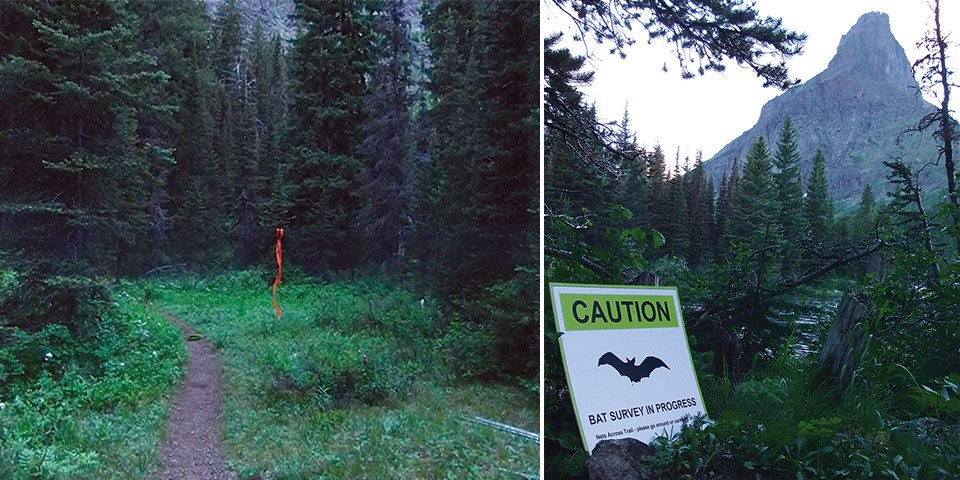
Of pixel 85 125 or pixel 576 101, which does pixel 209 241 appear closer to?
pixel 85 125

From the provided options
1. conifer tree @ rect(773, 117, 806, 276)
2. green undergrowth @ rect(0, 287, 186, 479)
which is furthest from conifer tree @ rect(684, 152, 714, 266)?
green undergrowth @ rect(0, 287, 186, 479)

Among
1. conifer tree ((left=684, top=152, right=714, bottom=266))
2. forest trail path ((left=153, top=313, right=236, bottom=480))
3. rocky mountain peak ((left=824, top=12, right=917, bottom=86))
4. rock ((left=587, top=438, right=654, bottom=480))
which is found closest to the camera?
rock ((left=587, top=438, right=654, bottom=480))

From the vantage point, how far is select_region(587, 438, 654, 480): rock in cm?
137

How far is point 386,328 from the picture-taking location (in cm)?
175

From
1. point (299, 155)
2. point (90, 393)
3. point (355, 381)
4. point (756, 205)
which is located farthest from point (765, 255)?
point (90, 393)

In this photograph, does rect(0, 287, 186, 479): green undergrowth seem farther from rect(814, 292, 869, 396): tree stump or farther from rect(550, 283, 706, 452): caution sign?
rect(814, 292, 869, 396): tree stump

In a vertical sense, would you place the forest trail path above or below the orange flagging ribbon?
below

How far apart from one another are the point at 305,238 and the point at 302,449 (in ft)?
1.98

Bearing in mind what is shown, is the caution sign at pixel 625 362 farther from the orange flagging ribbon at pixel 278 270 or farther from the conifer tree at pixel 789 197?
the orange flagging ribbon at pixel 278 270

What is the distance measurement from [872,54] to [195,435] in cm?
222

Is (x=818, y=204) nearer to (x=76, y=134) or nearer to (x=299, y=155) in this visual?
(x=299, y=155)

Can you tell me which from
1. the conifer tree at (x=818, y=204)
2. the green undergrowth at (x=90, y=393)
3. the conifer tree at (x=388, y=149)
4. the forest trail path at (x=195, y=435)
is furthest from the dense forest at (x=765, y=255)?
the green undergrowth at (x=90, y=393)

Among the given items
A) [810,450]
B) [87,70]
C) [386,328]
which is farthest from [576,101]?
[87,70]

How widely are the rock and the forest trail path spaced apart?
38.7 inches
